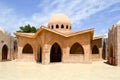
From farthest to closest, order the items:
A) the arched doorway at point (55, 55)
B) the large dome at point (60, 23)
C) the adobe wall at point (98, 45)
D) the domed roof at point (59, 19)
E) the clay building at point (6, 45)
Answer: the adobe wall at point (98, 45) < the domed roof at point (59, 19) < the large dome at point (60, 23) < the arched doorway at point (55, 55) < the clay building at point (6, 45)

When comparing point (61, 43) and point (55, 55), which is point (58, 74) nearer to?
point (61, 43)

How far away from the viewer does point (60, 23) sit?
2656 centimetres

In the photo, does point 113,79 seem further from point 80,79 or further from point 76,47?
point 76,47

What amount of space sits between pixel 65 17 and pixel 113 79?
1782 cm

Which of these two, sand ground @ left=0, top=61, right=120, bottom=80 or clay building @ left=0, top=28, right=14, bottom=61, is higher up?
clay building @ left=0, top=28, right=14, bottom=61

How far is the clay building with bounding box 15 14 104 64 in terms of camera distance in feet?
67.7

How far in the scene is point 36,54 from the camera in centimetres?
2383

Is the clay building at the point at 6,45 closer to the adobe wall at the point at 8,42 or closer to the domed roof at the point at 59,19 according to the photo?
the adobe wall at the point at 8,42

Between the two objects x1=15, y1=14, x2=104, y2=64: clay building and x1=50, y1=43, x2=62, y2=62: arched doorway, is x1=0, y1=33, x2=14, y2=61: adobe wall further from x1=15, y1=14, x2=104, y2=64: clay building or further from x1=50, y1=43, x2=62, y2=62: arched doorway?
x1=50, y1=43, x2=62, y2=62: arched doorway

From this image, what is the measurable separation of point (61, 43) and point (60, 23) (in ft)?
19.6

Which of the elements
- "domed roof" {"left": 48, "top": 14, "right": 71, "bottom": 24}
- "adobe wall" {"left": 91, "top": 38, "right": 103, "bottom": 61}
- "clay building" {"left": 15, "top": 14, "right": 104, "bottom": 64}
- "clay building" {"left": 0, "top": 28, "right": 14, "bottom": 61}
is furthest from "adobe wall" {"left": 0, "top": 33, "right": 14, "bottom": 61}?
"adobe wall" {"left": 91, "top": 38, "right": 103, "bottom": 61}

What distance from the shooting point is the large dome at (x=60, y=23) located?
2656 cm

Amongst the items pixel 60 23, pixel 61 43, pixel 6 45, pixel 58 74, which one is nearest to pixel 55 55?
pixel 60 23

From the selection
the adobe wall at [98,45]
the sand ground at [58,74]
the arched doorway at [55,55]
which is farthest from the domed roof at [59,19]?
the sand ground at [58,74]
